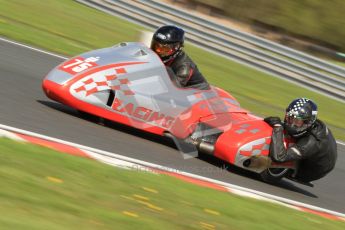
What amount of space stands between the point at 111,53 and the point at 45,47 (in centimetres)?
474

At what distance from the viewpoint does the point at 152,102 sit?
26.1 ft

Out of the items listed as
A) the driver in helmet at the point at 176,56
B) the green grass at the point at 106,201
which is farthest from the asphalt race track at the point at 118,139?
the green grass at the point at 106,201

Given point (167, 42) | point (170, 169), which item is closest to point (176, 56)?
point (167, 42)

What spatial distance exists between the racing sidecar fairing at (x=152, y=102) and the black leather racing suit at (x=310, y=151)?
0.15 m

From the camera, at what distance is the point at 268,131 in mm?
8031

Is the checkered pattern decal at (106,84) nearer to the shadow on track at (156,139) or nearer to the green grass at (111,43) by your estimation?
the shadow on track at (156,139)

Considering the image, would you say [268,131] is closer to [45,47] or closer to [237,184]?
[237,184]

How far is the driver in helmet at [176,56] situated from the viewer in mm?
8305

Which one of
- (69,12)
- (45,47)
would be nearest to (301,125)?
(45,47)

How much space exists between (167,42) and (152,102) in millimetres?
800

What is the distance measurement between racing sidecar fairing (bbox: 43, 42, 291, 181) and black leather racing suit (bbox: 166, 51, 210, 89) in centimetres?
10

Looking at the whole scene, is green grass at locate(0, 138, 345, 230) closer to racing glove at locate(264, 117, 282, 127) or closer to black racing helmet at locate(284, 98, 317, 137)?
black racing helmet at locate(284, 98, 317, 137)

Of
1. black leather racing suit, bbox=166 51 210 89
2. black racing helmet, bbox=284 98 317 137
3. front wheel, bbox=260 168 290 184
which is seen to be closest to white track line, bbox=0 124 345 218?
front wheel, bbox=260 168 290 184

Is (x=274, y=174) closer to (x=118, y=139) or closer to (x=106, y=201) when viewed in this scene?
(x=118, y=139)
